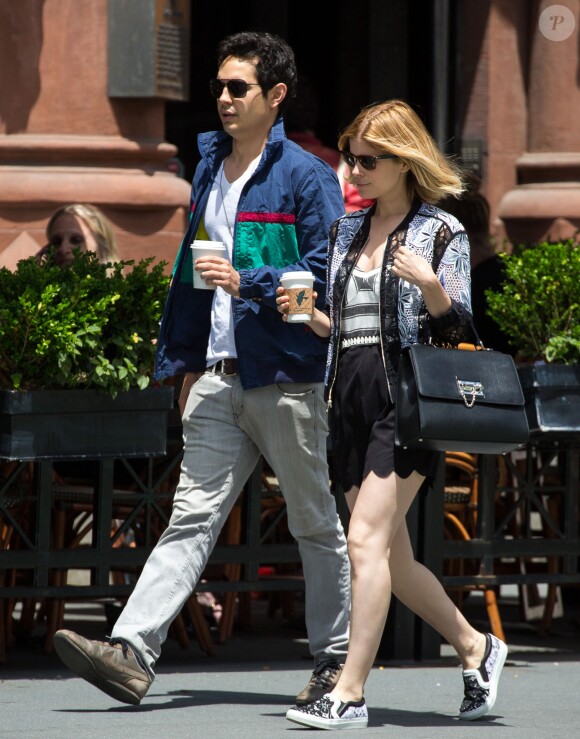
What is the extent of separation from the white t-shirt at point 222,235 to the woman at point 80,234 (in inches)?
78.9

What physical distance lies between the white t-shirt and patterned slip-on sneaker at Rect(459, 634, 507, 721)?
4.46 feet

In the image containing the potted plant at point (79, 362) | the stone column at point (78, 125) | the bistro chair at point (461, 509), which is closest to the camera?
the potted plant at point (79, 362)

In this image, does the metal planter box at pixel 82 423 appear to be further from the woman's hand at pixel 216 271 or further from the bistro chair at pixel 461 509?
the bistro chair at pixel 461 509

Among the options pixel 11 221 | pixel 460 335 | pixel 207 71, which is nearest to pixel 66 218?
pixel 11 221

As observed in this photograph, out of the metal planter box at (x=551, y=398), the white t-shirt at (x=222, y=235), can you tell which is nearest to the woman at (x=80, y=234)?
the white t-shirt at (x=222, y=235)

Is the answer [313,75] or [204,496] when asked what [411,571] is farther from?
[313,75]

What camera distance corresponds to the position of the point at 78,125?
9.91 m

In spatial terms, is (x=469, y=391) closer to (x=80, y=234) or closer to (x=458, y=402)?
(x=458, y=402)

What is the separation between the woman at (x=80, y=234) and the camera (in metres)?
8.15

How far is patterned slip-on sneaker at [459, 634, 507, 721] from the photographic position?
5.98 metres

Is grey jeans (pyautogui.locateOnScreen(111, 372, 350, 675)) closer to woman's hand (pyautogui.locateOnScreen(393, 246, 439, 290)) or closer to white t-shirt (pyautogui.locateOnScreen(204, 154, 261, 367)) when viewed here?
white t-shirt (pyautogui.locateOnScreen(204, 154, 261, 367))

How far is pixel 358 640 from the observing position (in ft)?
18.5

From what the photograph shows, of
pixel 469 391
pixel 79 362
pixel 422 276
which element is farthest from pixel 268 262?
pixel 79 362

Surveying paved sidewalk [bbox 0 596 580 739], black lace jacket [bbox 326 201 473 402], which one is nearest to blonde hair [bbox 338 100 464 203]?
black lace jacket [bbox 326 201 473 402]
